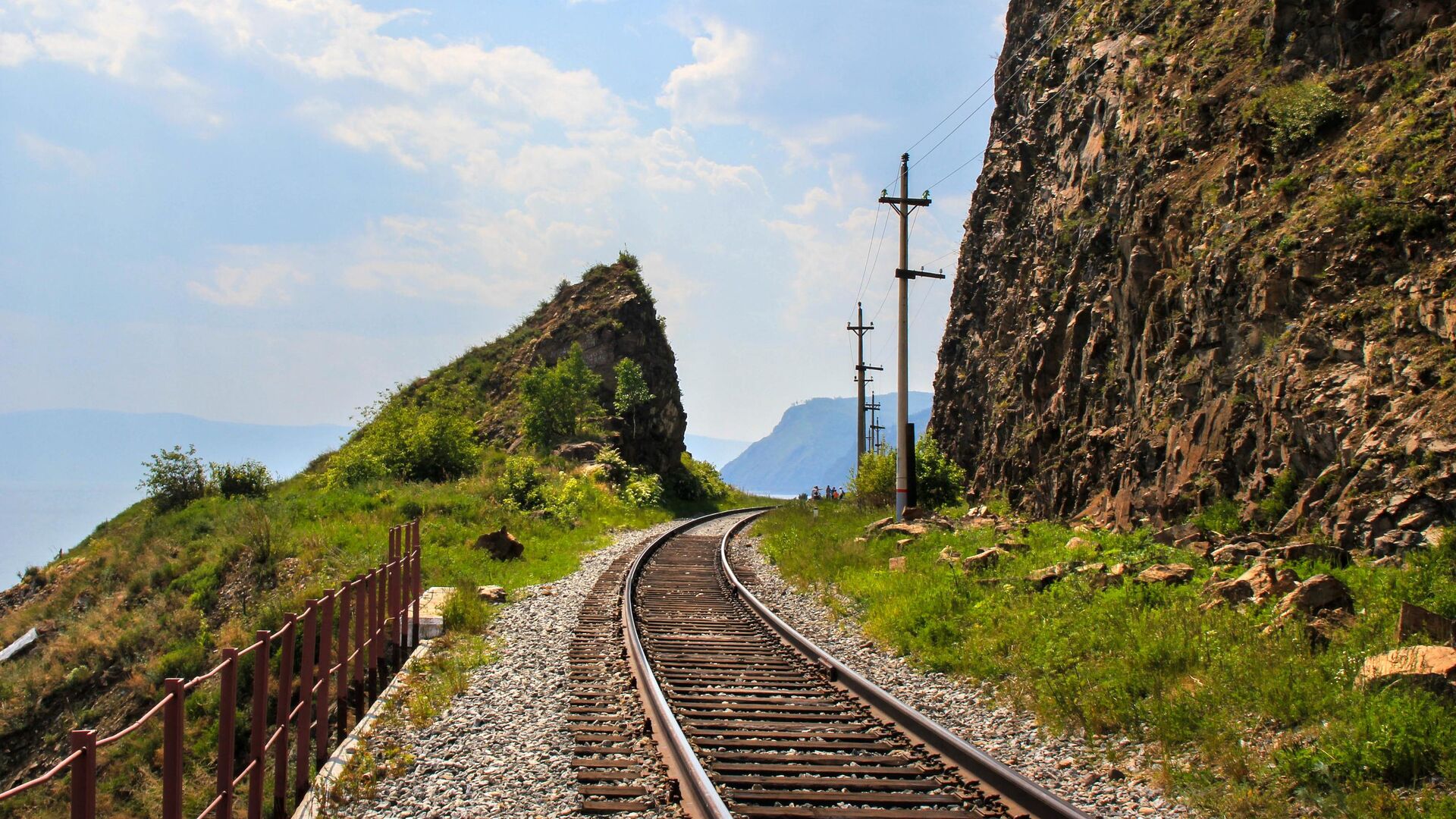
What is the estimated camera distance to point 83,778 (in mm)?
3773

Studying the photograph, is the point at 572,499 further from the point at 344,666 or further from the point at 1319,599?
the point at 1319,599

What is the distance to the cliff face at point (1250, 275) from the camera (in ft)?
33.0

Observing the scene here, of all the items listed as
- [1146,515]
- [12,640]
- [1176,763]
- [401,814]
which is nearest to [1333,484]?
[1146,515]

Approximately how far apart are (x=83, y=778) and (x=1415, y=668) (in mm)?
7264

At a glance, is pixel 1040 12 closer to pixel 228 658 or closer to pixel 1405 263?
pixel 1405 263

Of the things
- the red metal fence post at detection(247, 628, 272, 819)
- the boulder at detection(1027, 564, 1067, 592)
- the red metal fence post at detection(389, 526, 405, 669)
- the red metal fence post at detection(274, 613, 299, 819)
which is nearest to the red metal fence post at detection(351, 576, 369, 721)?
the red metal fence post at detection(389, 526, 405, 669)

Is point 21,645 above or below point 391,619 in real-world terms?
below

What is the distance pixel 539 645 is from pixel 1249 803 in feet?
24.6

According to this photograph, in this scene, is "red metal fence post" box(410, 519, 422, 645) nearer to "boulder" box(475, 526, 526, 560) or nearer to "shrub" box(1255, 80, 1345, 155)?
"boulder" box(475, 526, 526, 560)

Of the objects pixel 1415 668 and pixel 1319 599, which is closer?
pixel 1415 668

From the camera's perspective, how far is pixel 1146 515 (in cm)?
1416

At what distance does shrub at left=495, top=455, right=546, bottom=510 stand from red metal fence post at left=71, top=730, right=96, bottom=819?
2326 cm

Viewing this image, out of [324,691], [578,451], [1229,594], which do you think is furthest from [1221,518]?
[578,451]

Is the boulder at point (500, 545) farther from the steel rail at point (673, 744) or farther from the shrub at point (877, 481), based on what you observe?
the shrub at point (877, 481)
